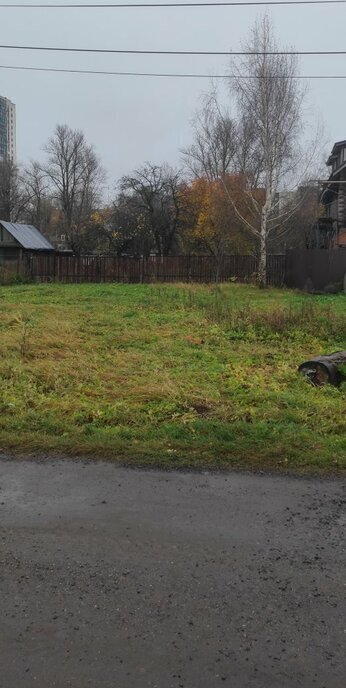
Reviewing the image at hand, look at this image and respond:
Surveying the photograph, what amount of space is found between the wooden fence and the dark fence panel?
288 centimetres

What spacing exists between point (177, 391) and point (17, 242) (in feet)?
113

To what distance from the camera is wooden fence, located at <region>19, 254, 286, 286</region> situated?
109 ft

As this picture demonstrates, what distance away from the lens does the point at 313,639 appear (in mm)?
2682

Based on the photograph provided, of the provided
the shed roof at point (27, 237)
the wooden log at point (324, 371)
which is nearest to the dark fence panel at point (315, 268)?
the shed roof at point (27, 237)

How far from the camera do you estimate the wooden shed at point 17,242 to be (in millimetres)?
37975

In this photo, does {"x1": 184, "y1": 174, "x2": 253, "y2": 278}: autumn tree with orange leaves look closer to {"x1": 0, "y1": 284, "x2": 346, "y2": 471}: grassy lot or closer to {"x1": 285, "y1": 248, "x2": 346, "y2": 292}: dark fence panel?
{"x1": 285, "y1": 248, "x2": 346, "y2": 292}: dark fence panel

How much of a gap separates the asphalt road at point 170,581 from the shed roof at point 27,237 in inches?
1423

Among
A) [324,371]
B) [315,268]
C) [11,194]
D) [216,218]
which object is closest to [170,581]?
[324,371]

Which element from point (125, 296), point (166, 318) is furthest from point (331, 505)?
point (125, 296)

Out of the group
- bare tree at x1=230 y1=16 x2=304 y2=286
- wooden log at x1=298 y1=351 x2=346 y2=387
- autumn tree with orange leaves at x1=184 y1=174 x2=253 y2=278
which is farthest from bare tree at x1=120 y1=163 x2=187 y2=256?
wooden log at x1=298 y1=351 x2=346 y2=387

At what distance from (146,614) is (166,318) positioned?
12311 millimetres

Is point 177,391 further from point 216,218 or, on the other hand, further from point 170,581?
point 216,218

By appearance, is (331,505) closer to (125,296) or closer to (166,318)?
(166,318)

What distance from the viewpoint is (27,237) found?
41094 millimetres
